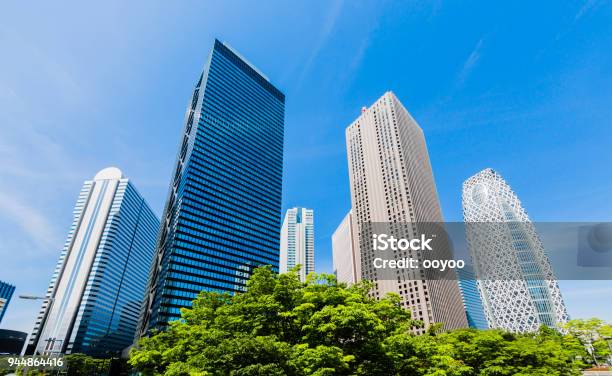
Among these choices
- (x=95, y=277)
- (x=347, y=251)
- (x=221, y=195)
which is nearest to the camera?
(x=221, y=195)

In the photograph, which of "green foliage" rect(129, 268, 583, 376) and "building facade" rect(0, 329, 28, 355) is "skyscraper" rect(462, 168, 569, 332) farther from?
"building facade" rect(0, 329, 28, 355)

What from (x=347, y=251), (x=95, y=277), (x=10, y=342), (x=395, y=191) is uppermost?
(x=395, y=191)

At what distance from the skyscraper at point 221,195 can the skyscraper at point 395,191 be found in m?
42.1

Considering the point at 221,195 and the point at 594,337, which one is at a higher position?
the point at 221,195

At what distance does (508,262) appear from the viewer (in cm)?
10131

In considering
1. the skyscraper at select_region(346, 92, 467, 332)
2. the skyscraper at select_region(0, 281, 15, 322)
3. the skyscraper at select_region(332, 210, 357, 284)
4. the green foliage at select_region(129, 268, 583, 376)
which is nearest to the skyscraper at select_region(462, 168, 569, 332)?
the skyscraper at select_region(346, 92, 467, 332)

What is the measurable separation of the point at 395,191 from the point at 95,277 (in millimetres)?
170912

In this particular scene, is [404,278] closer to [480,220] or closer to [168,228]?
[480,220]

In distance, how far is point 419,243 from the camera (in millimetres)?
105000

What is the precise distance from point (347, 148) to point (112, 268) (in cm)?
15815

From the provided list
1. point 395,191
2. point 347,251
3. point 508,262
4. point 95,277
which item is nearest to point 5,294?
point 95,277

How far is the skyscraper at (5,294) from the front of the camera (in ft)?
567

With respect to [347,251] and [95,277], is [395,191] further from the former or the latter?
[95,277]

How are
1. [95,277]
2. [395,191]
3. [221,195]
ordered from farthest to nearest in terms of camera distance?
[95,277]
[221,195]
[395,191]
